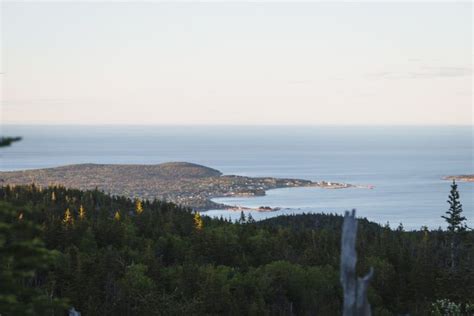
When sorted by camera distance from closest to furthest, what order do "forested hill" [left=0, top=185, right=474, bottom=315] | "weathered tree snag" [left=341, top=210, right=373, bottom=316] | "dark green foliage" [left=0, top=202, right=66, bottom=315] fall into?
"weathered tree snag" [left=341, top=210, right=373, bottom=316]
"dark green foliage" [left=0, top=202, right=66, bottom=315]
"forested hill" [left=0, top=185, right=474, bottom=315]

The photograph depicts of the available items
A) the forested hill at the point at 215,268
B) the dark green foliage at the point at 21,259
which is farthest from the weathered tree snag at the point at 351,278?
the forested hill at the point at 215,268

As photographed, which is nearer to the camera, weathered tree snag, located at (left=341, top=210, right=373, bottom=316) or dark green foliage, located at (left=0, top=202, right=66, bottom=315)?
weathered tree snag, located at (left=341, top=210, right=373, bottom=316)

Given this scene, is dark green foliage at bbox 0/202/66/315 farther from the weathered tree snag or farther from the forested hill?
the forested hill

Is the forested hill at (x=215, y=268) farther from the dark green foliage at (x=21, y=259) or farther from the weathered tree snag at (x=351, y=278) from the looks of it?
the weathered tree snag at (x=351, y=278)

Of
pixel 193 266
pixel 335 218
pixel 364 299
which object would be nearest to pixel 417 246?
pixel 193 266

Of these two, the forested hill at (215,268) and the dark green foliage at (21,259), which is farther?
the forested hill at (215,268)

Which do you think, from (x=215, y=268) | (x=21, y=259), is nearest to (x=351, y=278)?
(x=21, y=259)

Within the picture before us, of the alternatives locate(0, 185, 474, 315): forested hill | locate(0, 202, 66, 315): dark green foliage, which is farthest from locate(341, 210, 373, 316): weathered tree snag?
locate(0, 185, 474, 315): forested hill
